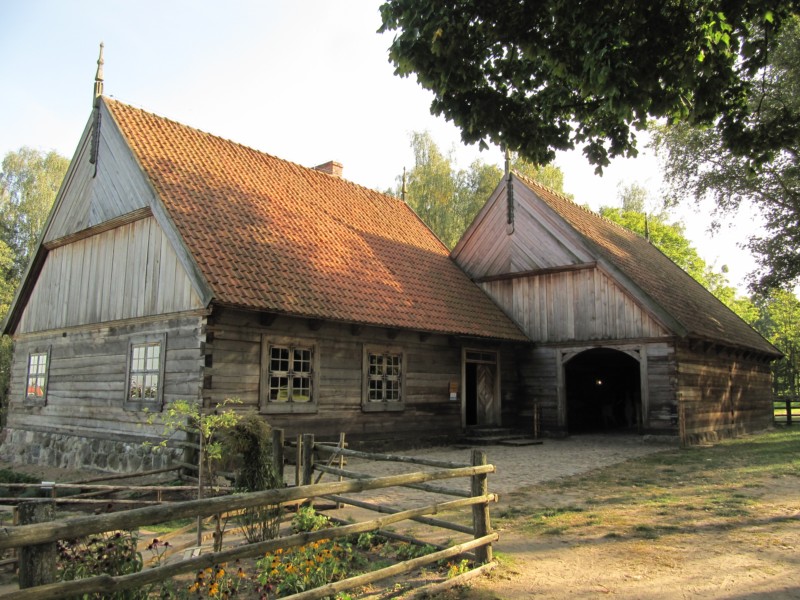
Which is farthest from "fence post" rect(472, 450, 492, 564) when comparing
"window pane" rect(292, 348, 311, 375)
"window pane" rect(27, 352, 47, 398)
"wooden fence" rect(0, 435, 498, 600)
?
"window pane" rect(27, 352, 47, 398)

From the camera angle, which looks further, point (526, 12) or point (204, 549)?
point (526, 12)

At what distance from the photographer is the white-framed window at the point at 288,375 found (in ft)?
42.8

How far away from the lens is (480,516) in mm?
6441

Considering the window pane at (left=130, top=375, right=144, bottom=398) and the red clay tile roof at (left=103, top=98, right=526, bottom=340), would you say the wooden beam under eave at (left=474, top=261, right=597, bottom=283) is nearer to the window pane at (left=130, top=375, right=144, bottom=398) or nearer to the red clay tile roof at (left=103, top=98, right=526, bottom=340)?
the red clay tile roof at (left=103, top=98, right=526, bottom=340)

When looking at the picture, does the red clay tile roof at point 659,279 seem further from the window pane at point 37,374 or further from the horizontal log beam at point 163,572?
the window pane at point 37,374

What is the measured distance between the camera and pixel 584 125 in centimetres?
1021

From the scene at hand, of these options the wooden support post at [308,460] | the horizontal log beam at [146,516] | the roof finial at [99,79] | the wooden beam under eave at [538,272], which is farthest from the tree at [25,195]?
the horizontal log beam at [146,516]

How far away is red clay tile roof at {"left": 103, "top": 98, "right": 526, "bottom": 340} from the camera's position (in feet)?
43.5

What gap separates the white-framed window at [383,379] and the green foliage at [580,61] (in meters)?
6.99

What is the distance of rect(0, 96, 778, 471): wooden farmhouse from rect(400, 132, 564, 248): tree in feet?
44.7

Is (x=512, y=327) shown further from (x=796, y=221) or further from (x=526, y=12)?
(x=526, y=12)

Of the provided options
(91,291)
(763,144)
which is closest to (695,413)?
(763,144)

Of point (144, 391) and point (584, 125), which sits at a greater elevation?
point (584, 125)

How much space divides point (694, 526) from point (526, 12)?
22.5ft
